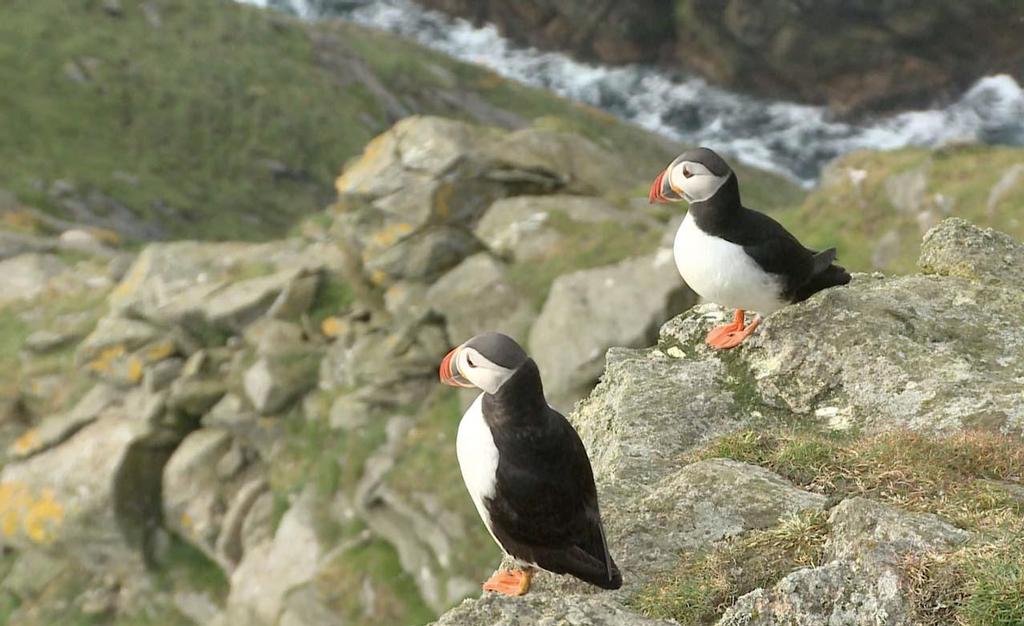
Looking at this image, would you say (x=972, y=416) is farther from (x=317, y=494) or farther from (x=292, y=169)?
(x=292, y=169)

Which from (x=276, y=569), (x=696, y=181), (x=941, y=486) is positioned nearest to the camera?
(x=941, y=486)

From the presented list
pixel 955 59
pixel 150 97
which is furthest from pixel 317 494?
pixel 955 59

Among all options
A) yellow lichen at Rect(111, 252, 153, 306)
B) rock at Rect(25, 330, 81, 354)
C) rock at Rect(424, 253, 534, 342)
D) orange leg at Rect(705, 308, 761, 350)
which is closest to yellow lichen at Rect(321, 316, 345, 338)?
rock at Rect(424, 253, 534, 342)

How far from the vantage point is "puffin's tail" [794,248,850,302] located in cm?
927

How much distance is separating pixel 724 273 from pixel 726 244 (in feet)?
0.97

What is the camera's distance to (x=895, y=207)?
26484 mm

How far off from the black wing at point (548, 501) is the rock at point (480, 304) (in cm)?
1592

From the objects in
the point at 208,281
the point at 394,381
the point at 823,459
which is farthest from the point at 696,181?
the point at 208,281

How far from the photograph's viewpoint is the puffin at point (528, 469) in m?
6.20

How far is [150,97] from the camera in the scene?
181 ft

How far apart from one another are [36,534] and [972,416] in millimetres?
23934

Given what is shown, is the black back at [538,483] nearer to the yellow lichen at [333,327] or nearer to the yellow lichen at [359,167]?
the yellow lichen at [333,327]

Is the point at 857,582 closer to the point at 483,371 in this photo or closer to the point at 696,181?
the point at 483,371

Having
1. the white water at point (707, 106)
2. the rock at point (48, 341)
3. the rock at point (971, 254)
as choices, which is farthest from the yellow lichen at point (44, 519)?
the white water at point (707, 106)
